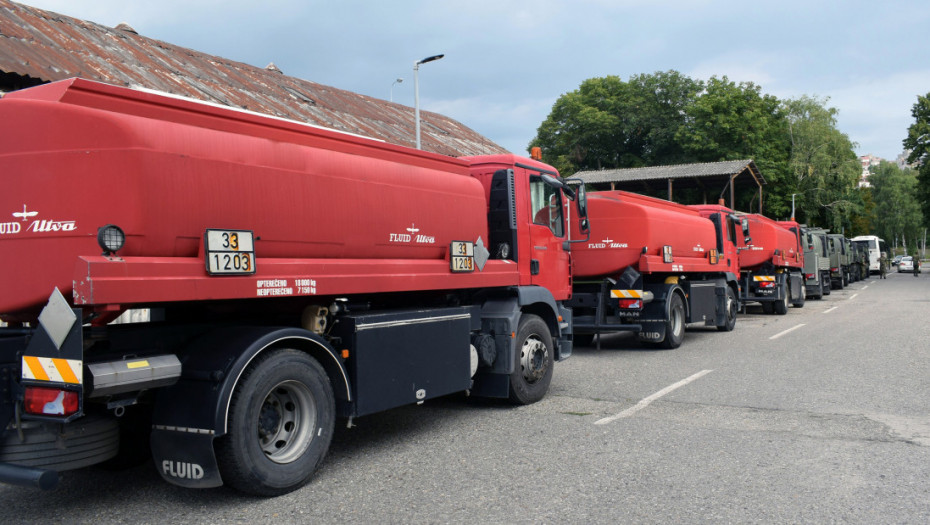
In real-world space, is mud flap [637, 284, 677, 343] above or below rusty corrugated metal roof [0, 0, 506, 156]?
below

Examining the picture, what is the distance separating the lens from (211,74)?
55.4 feet

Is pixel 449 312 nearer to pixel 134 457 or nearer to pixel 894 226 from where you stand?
pixel 134 457

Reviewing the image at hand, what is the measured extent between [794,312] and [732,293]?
6.21m

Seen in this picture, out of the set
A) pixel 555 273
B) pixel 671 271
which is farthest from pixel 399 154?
pixel 671 271

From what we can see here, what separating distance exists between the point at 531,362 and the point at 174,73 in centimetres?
1136

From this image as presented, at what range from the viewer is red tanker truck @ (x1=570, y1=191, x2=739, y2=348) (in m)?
12.1

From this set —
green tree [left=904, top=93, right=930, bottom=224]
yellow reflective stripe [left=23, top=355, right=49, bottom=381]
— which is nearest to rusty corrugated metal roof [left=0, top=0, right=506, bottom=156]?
yellow reflective stripe [left=23, top=355, right=49, bottom=381]

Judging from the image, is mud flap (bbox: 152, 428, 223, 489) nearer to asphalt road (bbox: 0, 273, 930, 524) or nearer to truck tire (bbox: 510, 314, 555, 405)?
asphalt road (bbox: 0, 273, 930, 524)

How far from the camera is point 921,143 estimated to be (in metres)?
52.6

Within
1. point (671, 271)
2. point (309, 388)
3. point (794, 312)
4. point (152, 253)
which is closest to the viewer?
point (152, 253)

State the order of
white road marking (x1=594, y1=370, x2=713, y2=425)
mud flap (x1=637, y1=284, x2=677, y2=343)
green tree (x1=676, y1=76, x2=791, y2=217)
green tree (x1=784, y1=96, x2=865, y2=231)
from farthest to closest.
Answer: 1. green tree (x1=784, y1=96, x2=865, y2=231)
2. green tree (x1=676, y1=76, x2=791, y2=217)
3. mud flap (x1=637, y1=284, x2=677, y2=343)
4. white road marking (x1=594, y1=370, x2=713, y2=425)

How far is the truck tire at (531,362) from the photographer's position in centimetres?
743

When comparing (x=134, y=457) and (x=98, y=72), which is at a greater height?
(x=98, y=72)

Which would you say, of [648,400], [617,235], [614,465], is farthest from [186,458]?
[617,235]
